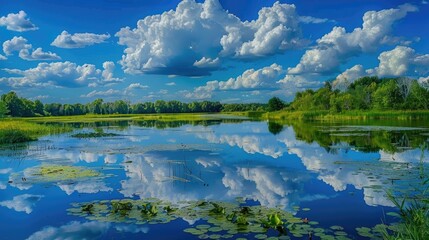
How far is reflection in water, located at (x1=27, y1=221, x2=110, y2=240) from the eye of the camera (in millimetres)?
7454

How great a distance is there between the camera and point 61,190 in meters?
11.3

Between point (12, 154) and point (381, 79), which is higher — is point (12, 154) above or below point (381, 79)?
below

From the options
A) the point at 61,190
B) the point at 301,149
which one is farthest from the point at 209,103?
the point at 61,190

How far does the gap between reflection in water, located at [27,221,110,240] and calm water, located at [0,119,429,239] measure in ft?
0.07

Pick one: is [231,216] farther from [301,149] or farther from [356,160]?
[301,149]

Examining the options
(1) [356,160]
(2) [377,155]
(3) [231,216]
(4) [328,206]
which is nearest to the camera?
(3) [231,216]

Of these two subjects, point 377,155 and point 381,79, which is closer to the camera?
point 377,155

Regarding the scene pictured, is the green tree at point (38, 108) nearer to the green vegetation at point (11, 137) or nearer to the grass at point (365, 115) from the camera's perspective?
the grass at point (365, 115)

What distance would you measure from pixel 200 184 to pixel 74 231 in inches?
178

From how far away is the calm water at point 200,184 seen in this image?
7922mm

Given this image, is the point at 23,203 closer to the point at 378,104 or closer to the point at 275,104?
the point at 378,104

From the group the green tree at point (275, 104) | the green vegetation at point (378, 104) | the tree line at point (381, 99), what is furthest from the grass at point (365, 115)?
the green tree at point (275, 104)

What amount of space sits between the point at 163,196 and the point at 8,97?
83.8 metres

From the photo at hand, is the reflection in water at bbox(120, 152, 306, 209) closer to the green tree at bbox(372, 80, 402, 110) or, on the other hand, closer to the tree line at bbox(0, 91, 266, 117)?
the green tree at bbox(372, 80, 402, 110)
